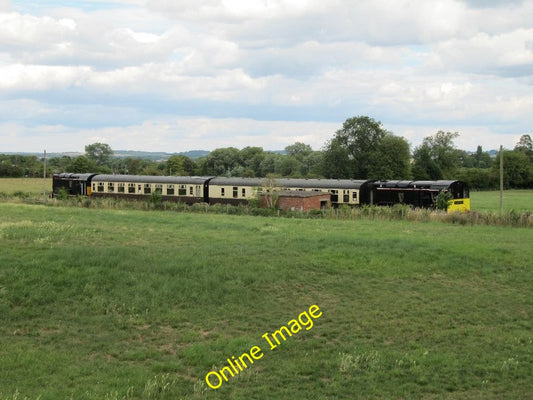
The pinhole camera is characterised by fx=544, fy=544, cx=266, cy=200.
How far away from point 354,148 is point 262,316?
70.0 m

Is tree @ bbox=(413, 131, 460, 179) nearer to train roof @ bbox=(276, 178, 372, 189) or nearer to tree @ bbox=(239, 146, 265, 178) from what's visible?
tree @ bbox=(239, 146, 265, 178)

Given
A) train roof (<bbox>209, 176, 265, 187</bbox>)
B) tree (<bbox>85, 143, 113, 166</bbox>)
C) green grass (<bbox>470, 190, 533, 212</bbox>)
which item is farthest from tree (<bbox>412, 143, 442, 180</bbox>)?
tree (<bbox>85, 143, 113, 166</bbox>)

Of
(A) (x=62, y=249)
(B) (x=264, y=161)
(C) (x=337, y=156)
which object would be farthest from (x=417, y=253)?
(B) (x=264, y=161)

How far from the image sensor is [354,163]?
263 ft

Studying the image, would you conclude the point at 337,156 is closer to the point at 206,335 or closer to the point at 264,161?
the point at 264,161

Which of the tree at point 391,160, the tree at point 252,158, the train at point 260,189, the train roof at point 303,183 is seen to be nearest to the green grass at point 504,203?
the tree at point 391,160

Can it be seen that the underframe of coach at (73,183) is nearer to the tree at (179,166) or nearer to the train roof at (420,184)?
the train roof at (420,184)

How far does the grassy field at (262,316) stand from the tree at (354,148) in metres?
57.5

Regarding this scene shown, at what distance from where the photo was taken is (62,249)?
1706 centimetres

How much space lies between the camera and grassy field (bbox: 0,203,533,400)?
31.8 feet

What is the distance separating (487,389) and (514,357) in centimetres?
190

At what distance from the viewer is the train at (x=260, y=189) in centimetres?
4028

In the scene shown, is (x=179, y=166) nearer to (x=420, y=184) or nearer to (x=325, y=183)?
(x=325, y=183)

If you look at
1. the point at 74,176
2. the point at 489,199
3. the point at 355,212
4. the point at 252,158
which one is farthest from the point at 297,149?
the point at 355,212
